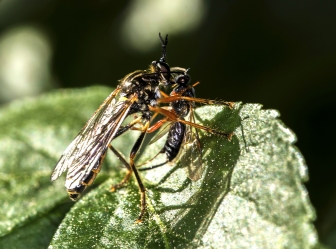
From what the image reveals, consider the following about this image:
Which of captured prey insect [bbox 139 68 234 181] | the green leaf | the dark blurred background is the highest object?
the dark blurred background

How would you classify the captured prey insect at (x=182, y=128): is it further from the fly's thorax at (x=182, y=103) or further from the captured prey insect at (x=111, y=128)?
the captured prey insect at (x=111, y=128)

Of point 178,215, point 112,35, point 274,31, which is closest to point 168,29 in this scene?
point 112,35

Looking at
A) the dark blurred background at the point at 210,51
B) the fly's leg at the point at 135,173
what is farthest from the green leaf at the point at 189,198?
the dark blurred background at the point at 210,51

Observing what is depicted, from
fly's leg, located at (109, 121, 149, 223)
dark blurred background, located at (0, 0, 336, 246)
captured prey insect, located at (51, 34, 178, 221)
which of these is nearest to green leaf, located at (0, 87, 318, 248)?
Result: fly's leg, located at (109, 121, 149, 223)

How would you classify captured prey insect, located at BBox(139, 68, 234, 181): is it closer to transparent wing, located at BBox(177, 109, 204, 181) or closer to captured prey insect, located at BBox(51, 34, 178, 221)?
transparent wing, located at BBox(177, 109, 204, 181)

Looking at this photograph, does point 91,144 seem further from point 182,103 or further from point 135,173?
point 182,103
